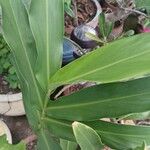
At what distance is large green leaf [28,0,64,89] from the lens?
858 millimetres

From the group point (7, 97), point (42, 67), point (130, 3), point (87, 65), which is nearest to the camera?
point (87, 65)

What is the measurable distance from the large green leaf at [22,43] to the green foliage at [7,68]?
832mm

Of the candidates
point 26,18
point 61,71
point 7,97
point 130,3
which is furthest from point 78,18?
point 61,71

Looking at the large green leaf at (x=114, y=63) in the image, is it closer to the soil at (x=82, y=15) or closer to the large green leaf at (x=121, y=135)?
the large green leaf at (x=121, y=135)

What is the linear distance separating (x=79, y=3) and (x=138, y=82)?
145 centimetres

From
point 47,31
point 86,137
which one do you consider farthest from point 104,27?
point 86,137

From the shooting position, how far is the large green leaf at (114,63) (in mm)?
697

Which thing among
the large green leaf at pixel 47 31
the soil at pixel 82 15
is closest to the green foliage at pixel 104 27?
the large green leaf at pixel 47 31

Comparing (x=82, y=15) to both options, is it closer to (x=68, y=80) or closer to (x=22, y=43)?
(x=22, y=43)

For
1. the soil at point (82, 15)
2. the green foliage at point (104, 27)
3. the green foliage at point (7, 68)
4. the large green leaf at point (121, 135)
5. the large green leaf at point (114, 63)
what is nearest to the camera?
the large green leaf at point (114, 63)

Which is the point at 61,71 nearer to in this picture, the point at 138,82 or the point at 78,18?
the point at 138,82

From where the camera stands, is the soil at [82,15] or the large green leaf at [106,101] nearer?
the large green leaf at [106,101]

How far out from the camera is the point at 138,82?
77 cm

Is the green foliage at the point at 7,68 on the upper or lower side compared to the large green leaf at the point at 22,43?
lower
